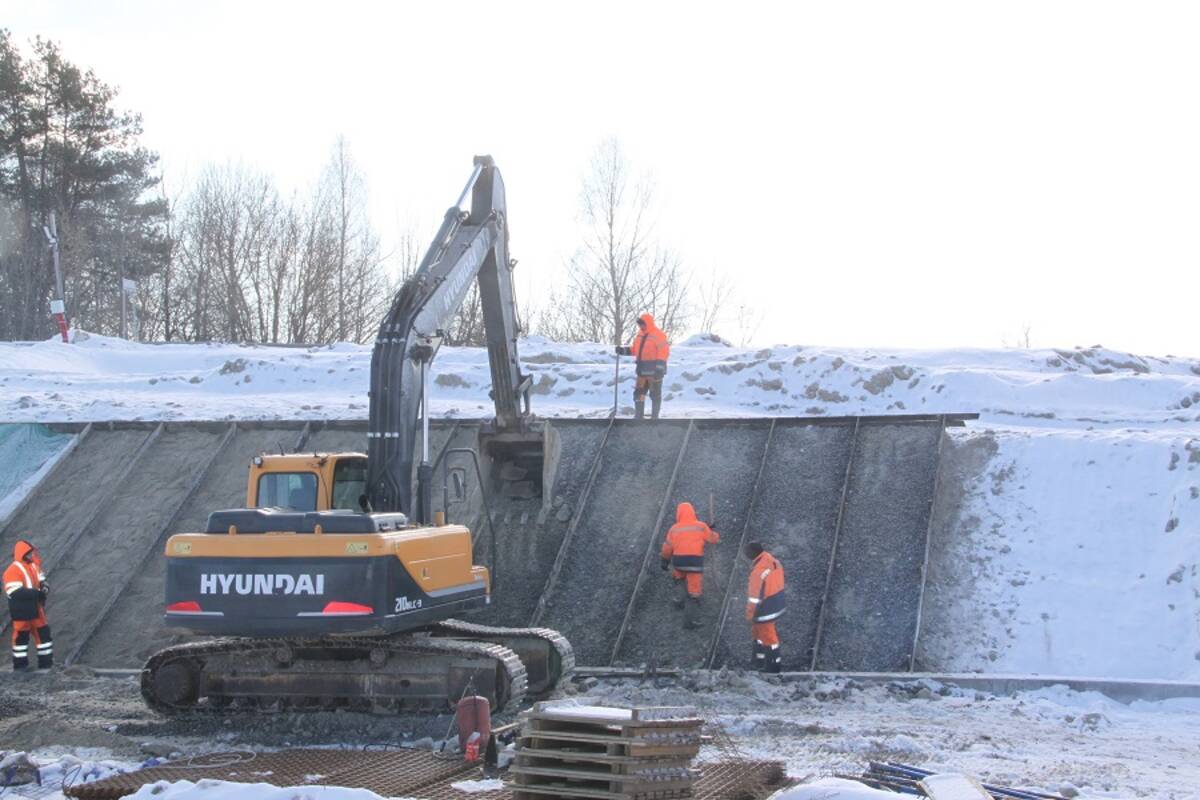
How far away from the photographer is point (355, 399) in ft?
78.1

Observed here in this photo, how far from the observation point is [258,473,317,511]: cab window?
12766mm

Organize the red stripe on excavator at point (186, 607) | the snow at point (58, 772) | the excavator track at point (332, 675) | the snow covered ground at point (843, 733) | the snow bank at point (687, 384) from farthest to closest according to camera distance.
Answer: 1. the snow bank at point (687, 384)
2. the excavator track at point (332, 675)
3. the red stripe on excavator at point (186, 607)
4. the snow covered ground at point (843, 733)
5. the snow at point (58, 772)

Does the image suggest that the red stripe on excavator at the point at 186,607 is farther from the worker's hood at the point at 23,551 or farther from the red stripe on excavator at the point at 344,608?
the worker's hood at the point at 23,551

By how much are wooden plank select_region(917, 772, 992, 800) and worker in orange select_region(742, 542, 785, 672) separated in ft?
18.9

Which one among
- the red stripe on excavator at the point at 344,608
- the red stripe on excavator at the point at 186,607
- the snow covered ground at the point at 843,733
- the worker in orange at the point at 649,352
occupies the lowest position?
the snow covered ground at the point at 843,733

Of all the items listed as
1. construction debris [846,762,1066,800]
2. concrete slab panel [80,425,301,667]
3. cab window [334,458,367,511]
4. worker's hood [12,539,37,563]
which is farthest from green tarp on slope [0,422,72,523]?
construction debris [846,762,1066,800]

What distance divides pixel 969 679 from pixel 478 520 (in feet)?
23.2

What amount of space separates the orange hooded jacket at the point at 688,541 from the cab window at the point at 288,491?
4568 millimetres

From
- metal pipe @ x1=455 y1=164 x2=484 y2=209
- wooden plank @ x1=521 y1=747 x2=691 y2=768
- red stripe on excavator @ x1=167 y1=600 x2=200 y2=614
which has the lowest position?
wooden plank @ x1=521 y1=747 x2=691 y2=768

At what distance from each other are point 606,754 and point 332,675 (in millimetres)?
4802

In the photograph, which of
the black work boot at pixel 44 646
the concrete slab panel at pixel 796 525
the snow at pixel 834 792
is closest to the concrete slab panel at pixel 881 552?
the concrete slab panel at pixel 796 525

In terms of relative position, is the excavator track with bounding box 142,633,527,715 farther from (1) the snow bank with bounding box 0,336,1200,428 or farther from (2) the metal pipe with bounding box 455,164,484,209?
(1) the snow bank with bounding box 0,336,1200,428

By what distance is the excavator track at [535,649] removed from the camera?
1282cm

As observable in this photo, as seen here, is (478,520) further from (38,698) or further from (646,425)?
(38,698)
